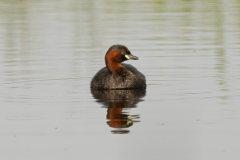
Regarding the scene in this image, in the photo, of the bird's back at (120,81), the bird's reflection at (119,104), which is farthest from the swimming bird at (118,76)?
the bird's reflection at (119,104)

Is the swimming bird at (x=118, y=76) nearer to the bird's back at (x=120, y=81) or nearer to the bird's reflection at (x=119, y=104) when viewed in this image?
the bird's back at (x=120, y=81)

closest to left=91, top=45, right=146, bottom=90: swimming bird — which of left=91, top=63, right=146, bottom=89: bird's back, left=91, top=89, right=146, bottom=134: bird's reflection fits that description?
left=91, top=63, right=146, bottom=89: bird's back

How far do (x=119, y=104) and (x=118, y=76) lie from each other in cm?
199

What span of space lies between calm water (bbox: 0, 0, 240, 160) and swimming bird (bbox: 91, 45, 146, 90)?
32cm

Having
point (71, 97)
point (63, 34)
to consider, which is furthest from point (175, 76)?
point (63, 34)

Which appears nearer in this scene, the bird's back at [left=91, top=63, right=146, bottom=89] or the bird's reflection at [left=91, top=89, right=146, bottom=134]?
the bird's reflection at [left=91, top=89, right=146, bottom=134]

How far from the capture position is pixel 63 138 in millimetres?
7117

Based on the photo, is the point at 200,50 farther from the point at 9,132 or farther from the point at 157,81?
the point at 9,132

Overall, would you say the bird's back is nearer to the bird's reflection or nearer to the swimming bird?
the swimming bird

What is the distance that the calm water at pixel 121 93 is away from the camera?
6777 mm

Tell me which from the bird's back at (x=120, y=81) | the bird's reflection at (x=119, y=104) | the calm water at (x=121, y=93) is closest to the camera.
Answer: the calm water at (x=121, y=93)

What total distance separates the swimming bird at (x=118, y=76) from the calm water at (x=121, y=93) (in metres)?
0.32

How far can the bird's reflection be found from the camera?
25.8ft

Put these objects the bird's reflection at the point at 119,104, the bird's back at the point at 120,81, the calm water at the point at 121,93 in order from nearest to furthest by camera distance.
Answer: the calm water at the point at 121,93 → the bird's reflection at the point at 119,104 → the bird's back at the point at 120,81
